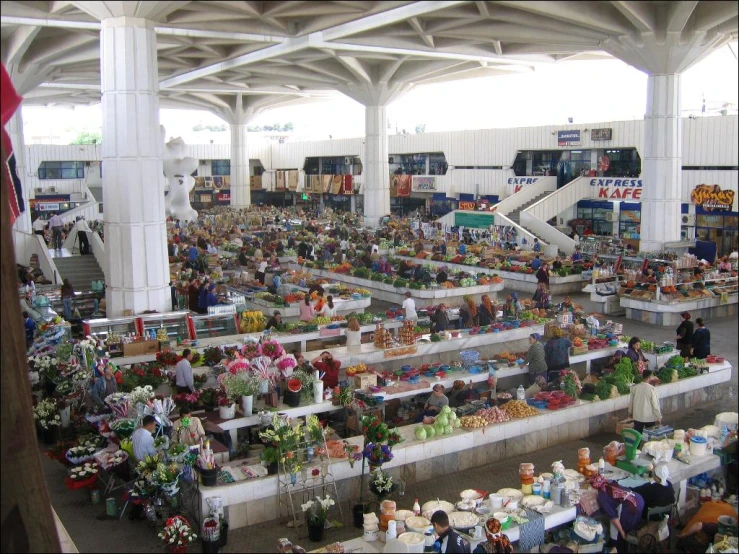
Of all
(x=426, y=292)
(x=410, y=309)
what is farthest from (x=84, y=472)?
(x=426, y=292)

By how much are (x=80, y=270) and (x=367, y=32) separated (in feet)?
42.3

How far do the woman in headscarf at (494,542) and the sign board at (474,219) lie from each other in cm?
2838

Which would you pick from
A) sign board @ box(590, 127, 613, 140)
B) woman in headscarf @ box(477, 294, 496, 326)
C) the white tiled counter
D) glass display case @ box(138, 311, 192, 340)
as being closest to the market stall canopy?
sign board @ box(590, 127, 613, 140)

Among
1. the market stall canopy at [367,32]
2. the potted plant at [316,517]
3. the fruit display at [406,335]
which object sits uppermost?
the market stall canopy at [367,32]

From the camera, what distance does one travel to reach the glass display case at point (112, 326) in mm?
15594

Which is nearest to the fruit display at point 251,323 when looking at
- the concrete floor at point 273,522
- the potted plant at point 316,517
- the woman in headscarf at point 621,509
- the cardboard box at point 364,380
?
the cardboard box at point 364,380

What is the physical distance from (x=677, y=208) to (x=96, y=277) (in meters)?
19.5

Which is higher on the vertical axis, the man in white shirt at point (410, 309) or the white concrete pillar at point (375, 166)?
the white concrete pillar at point (375, 166)

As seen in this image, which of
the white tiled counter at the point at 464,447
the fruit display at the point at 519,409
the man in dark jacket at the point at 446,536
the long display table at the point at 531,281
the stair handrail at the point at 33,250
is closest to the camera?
the man in dark jacket at the point at 446,536

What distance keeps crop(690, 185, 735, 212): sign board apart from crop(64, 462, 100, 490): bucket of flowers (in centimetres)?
2557

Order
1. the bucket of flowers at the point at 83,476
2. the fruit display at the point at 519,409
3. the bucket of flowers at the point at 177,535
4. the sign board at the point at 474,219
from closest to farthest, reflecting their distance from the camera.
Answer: the bucket of flowers at the point at 177,535 < the bucket of flowers at the point at 83,476 < the fruit display at the point at 519,409 < the sign board at the point at 474,219

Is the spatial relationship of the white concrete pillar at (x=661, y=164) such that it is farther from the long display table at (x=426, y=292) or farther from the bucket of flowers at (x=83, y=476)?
the bucket of flowers at (x=83, y=476)

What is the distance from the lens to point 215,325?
16.6 meters

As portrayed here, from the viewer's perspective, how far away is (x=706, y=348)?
1473 centimetres
